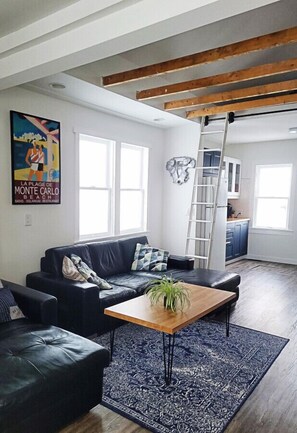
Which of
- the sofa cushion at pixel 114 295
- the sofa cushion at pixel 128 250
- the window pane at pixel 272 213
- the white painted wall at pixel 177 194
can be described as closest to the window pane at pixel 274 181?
the window pane at pixel 272 213

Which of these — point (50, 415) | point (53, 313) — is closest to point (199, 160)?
point (53, 313)

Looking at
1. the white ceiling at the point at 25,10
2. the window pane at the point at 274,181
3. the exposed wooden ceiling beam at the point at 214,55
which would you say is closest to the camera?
the white ceiling at the point at 25,10

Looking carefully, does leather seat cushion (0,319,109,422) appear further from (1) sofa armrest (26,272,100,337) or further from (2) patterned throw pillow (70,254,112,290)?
(2) patterned throw pillow (70,254,112,290)

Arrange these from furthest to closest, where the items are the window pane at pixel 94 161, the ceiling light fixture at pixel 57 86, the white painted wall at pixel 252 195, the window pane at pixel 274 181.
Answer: the window pane at pixel 274 181 < the white painted wall at pixel 252 195 < the window pane at pixel 94 161 < the ceiling light fixture at pixel 57 86

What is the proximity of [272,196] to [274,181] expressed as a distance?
321mm

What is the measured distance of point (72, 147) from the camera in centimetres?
388

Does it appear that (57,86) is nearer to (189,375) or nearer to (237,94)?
(237,94)

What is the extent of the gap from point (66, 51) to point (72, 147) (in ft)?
6.04

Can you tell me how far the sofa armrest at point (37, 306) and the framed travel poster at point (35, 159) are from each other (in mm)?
1113

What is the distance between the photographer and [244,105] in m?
3.84

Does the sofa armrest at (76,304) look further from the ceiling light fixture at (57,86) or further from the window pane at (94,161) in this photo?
the ceiling light fixture at (57,86)

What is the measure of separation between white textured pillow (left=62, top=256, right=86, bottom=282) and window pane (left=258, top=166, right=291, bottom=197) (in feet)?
16.7

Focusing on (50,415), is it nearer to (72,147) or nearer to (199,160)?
(72,147)

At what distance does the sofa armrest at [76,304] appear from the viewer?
2957 millimetres
